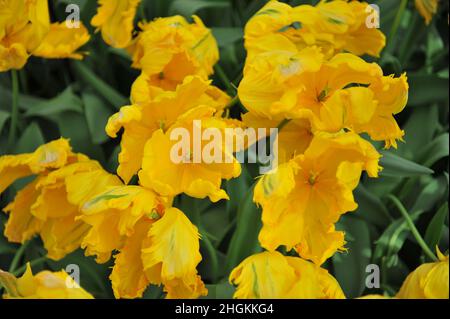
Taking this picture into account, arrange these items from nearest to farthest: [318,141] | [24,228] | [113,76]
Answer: [318,141] < [24,228] < [113,76]

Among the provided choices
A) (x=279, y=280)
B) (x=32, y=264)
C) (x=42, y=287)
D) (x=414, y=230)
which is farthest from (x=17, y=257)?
(x=414, y=230)

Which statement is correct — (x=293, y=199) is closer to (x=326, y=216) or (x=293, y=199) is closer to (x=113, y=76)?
(x=326, y=216)

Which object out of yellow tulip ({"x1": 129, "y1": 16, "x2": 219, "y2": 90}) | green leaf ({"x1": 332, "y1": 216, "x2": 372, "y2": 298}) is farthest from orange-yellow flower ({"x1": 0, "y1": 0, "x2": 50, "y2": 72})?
green leaf ({"x1": 332, "y1": 216, "x2": 372, "y2": 298})

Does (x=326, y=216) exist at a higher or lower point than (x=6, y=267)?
higher

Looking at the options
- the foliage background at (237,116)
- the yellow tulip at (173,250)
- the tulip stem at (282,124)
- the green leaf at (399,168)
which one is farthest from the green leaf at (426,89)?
the yellow tulip at (173,250)

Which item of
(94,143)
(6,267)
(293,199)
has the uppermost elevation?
(293,199)

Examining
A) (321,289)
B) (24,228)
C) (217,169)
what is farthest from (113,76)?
(321,289)

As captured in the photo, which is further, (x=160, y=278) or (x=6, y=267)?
(x=6, y=267)

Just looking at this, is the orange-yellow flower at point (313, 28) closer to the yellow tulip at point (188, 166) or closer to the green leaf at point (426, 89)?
the yellow tulip at point (188, 166)
